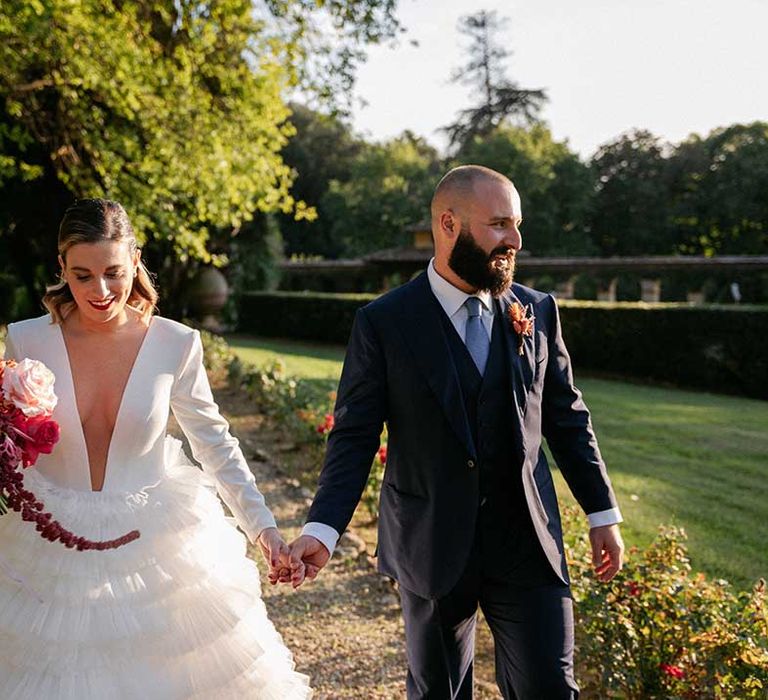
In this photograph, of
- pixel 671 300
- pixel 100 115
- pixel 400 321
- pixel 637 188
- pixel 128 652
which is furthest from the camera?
pixel 637 188

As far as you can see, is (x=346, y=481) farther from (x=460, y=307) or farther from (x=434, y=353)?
(x=460, y=307)

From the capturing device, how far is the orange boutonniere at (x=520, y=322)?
2.66m

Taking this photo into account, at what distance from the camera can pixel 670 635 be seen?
3.41 metres

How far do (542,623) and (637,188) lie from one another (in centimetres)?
4330

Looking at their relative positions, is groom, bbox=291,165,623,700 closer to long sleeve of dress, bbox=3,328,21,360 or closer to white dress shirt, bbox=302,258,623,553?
white dress shirt, bbox=302,258,623,553

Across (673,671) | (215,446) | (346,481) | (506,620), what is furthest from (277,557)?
(673,671)

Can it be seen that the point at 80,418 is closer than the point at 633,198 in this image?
Yes

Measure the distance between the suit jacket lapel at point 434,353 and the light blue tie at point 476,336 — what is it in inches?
3.7

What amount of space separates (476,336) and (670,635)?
170cm

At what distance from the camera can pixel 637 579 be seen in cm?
A: 368

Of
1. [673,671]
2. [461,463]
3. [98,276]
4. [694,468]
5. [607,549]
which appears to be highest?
[98,276]

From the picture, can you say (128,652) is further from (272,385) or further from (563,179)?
(563,179)

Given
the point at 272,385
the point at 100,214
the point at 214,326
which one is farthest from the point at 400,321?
the point at 214,326

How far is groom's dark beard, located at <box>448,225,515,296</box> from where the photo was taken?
260 centimetres
